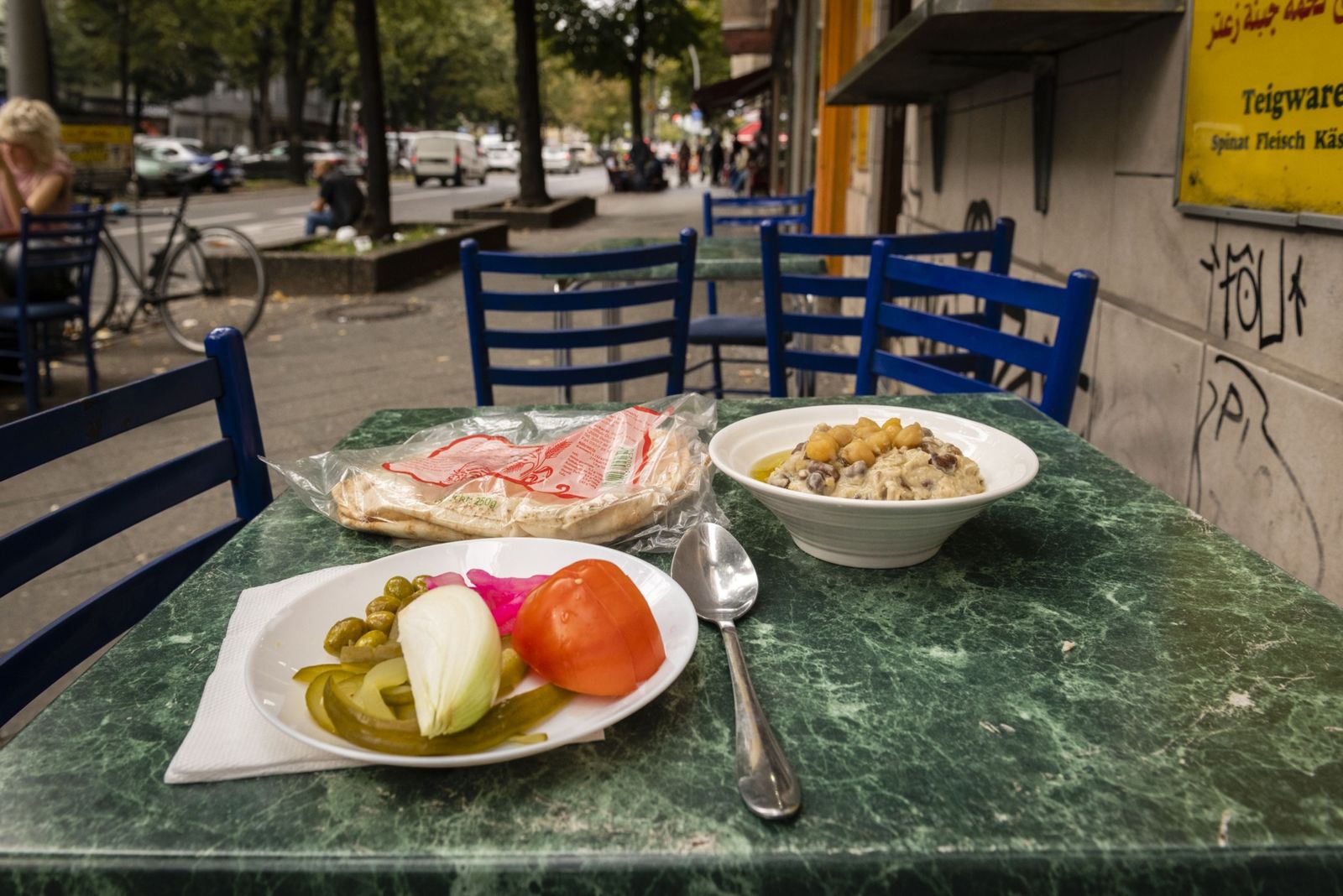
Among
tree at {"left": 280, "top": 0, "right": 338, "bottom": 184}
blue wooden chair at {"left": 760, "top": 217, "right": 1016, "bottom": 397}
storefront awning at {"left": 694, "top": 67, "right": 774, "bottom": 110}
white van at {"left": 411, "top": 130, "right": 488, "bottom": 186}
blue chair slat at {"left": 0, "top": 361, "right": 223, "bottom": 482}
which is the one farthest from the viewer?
white van at {"left": 411, "top": 130, "right": 488, "bottom": 186}

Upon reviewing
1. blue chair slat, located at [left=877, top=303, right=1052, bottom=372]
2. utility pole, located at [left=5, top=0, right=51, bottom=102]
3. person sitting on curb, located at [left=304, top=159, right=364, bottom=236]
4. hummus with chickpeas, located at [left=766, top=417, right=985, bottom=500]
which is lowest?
hummus with chickpeas, located at [left=766, top=417, right=985, bottom=500]

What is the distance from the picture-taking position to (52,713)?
0.98m

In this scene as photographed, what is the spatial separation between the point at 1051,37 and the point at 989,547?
228 centimetres

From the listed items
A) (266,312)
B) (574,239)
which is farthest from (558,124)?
(266,312)

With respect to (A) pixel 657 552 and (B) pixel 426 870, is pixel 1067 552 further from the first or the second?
(B) pixel 426 870

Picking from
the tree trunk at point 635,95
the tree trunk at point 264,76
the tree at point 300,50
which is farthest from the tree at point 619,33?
the tree trunk at point 264,76

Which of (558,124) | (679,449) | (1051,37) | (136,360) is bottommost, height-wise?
(136,360)

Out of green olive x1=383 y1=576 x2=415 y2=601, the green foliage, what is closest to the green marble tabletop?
green olive x1=383 y1=576 x2=415 y2=601

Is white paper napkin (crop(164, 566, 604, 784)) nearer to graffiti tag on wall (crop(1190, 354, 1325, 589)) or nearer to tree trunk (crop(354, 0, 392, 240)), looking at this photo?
graffiti tag on wall (crop(1190, 354, 1325, 589))

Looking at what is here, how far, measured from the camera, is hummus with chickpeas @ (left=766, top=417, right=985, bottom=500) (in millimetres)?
1240

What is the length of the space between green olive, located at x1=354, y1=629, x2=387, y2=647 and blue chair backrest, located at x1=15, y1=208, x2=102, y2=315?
5.53m

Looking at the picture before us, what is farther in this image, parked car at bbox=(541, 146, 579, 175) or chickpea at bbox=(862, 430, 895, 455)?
parked car at bbox=(541, 146, 579, 175)

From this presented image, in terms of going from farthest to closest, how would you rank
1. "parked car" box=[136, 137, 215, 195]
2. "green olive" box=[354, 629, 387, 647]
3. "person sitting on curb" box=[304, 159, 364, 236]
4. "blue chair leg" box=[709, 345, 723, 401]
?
1. "parked car" box=[136, 137, 215, 195]
2. "person sitting on curb" box=[304, 159, 364, 236]
3. "blue chair leg" box=[709, 345, 723, 401]
4. "green olive" box=[354, 629, 387, 647]

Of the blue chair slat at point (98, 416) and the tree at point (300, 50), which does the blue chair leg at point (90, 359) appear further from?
the tree at point (300, 50)
